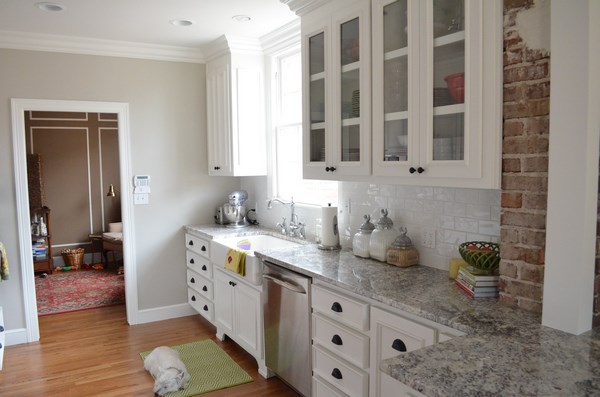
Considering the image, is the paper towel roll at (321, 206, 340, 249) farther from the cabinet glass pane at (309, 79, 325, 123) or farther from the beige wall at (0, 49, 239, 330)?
the beige wall at (0, 49, 239, 330)

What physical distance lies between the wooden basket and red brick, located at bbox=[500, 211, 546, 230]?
6.52 meters

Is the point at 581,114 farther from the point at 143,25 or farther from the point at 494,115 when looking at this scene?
the point at 143,25

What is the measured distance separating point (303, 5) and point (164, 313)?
10.7 ft

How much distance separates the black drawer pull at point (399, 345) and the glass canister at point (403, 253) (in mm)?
630

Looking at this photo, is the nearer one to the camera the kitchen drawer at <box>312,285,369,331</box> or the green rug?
the kitchen drawer at <box>312,285,369,331</box>

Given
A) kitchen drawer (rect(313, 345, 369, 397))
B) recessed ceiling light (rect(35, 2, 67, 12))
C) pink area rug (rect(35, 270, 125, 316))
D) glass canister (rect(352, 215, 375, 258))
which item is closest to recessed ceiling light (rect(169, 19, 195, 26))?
recessed ceiling light (rect(35, 2, 67, 12))

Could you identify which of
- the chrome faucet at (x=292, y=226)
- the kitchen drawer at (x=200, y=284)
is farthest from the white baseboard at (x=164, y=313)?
the chrome faucet at (x=292, y=226)

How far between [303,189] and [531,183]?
7.72ft

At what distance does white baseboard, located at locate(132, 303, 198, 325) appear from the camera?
4613 millimetres

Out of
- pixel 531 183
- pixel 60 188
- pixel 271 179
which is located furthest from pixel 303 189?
pixel 60 188

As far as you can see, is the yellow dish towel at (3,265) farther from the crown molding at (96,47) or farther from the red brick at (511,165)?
the red brick at (511,165)

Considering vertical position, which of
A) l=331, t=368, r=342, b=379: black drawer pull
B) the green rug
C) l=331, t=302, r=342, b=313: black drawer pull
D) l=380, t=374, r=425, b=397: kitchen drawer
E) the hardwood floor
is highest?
l=331, t=302, r=342, b=313: black drawer pull

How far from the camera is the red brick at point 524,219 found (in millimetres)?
1779

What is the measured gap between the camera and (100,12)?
3.42 metres
